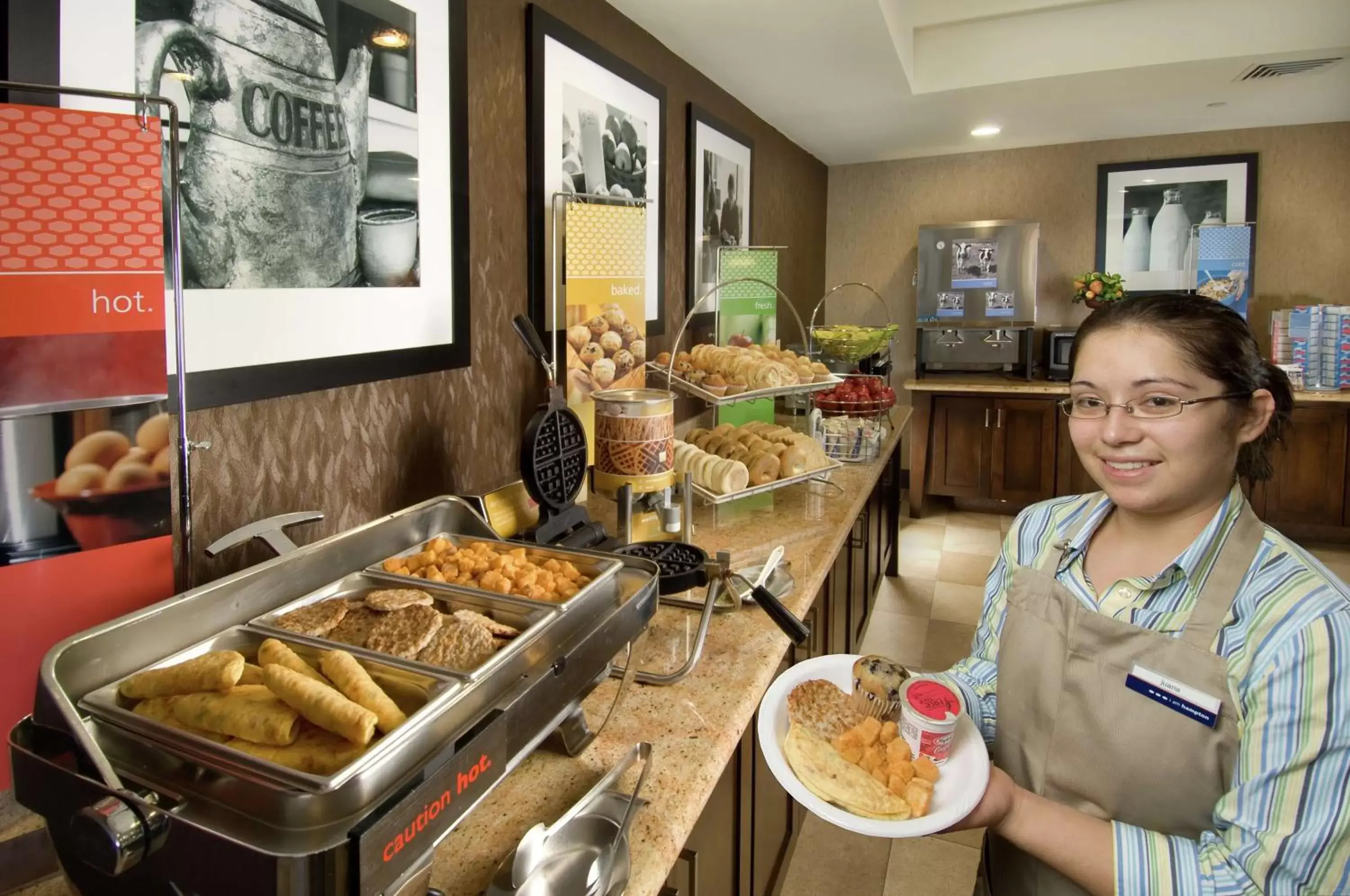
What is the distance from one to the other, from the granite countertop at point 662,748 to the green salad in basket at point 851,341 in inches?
77.0

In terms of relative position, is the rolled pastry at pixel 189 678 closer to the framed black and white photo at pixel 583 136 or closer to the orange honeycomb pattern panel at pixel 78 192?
the orange honeycomb pattern panel at pixel 78 192

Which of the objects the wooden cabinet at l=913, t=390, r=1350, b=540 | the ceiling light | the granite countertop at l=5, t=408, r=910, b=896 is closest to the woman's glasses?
the granite countertop at l=5, t=408, r=910, b=896

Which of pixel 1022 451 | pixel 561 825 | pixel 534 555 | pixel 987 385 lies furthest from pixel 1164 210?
pixel 561 825

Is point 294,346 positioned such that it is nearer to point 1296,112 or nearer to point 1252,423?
point 1252,423

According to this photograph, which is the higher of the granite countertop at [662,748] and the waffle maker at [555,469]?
the waffle maker at [555,469]

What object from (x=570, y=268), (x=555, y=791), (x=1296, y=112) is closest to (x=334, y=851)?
(x=555, y=791)

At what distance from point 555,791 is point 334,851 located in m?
0.48

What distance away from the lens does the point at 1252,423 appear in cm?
117

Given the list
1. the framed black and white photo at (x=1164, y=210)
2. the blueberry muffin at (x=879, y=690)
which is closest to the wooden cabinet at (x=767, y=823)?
the blueberry muffin at (x=879, y=690)

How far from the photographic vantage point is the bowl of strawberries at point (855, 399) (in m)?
3.38

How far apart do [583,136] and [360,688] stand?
74.4 inches

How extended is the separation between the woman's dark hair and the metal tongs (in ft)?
2.89

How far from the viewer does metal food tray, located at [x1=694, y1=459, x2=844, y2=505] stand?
93.4 inches

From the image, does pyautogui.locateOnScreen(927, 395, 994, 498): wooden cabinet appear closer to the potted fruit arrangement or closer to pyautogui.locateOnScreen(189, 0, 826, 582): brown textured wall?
the potted fruit arrangement
